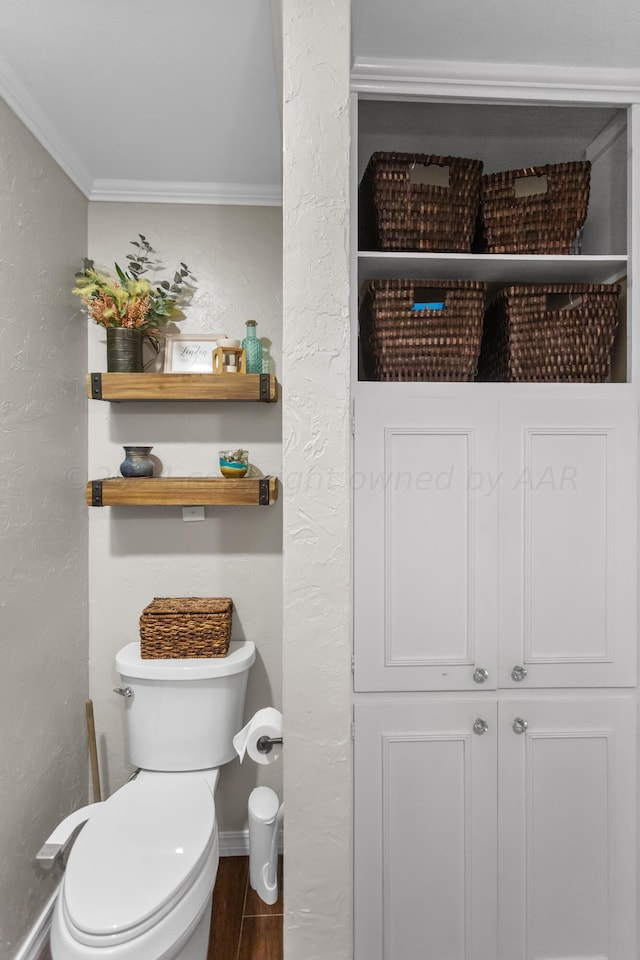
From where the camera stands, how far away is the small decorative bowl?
2078 mm

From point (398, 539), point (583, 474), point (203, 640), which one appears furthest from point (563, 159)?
point (203, 640)

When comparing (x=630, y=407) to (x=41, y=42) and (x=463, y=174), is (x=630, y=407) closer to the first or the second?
(x=463, y=174)

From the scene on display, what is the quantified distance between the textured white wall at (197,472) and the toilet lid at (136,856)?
0.52 m

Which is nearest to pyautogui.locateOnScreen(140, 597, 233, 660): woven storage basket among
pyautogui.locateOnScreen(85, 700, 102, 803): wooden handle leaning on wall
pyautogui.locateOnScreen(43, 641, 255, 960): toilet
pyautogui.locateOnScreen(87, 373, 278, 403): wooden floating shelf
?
pyautogui.locateOnScreen(43, 641, 255, 960): toilet

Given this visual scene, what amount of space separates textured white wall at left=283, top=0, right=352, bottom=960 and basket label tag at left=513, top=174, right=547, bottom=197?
0.67m

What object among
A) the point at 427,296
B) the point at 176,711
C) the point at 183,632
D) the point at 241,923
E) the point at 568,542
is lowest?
the point at 241,923

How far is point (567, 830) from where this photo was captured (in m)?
1.55

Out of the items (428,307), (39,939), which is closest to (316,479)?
(428,307)

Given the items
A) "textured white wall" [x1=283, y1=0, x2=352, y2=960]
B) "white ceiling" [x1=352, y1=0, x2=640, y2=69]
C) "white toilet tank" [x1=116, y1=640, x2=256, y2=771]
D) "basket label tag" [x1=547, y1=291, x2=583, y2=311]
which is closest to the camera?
"textured white wall" [x1=283, y1=0, x2=352, y2=960]

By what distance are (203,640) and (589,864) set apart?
4.25 feet

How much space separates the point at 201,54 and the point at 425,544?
140 centimetres

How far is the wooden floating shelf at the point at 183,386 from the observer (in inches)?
78.4

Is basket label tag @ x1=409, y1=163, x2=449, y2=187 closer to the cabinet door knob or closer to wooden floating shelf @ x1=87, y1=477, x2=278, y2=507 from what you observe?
wooden floating shelf @ x1=87, y1=477, x2=278, y2=507

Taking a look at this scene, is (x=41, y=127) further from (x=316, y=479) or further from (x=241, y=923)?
(x=241, y=923)
